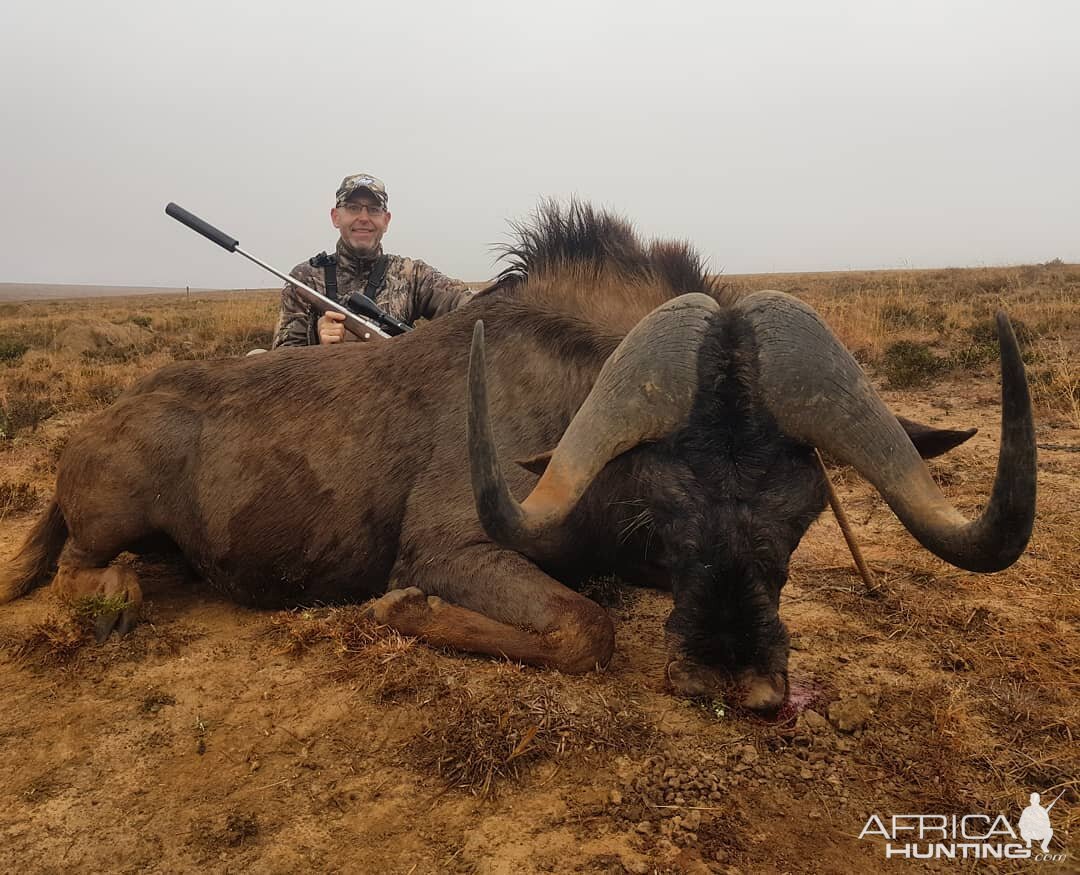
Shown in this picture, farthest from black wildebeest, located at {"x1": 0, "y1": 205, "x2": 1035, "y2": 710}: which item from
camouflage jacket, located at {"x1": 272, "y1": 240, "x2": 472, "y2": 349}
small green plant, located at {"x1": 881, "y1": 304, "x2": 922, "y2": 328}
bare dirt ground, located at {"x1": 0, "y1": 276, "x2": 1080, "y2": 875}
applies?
small green plant, located at {"x1": 881, "y1": 304, "x2": 922, "y2": 328}

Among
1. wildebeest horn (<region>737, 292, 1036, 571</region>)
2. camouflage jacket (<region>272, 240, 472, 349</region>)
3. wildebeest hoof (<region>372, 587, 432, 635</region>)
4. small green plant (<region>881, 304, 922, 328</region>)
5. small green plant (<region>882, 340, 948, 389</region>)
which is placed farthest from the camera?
small green plant (<region>881, 304, 922, 328</region>)

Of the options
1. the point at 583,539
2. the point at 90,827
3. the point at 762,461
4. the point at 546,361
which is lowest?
the point at 90,827

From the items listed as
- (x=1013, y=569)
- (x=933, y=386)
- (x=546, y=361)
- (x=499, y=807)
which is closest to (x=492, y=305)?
(x=546, y=361)

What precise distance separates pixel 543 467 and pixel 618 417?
482mm

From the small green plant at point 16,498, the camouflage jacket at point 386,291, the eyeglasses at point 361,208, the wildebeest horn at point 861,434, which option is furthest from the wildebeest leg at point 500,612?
the eyeglasses at point 361,208

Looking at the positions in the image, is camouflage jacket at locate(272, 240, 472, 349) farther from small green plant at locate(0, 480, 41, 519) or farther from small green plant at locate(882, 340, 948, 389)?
small green plant at locate(882, 340, 948, 389)

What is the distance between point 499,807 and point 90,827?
1.31 m

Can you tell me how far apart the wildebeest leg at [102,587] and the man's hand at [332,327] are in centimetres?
259

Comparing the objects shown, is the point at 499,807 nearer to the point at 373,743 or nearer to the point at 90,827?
the point at 373,743

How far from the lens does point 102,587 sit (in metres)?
3.81

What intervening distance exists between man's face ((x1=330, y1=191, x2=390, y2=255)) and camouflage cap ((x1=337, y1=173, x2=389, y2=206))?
4cm

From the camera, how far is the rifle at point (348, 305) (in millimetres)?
5949

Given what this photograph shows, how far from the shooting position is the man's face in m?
6.83

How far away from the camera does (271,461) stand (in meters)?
3.88
